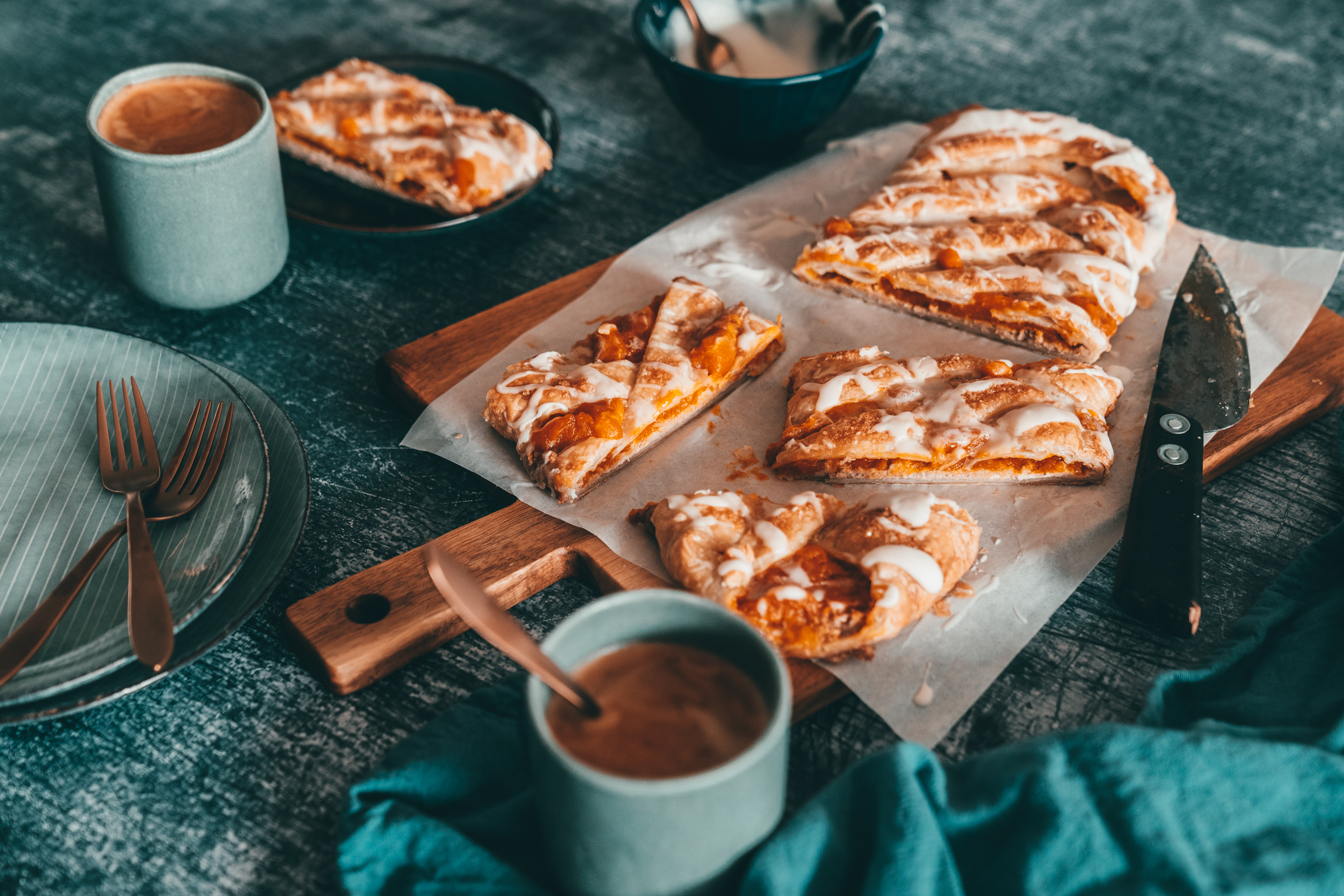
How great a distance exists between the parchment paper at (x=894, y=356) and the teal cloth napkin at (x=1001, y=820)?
215 mm

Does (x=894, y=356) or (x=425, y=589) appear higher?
(x=894, y=356)

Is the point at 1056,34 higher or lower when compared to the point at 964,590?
higher

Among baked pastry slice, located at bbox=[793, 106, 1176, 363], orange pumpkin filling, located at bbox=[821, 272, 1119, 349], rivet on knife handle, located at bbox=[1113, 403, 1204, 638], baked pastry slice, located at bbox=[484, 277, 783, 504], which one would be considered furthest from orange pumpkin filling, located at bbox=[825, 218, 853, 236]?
rivet on knife handle, located at bbox=[1113, 403, 1204, 638]

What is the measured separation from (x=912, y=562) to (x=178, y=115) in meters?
1.95

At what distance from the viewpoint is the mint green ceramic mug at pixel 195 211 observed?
221cm

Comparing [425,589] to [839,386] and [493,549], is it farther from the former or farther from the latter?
[839,386]

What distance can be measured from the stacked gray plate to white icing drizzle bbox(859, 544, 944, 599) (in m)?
1.01

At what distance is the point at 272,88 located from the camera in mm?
2955

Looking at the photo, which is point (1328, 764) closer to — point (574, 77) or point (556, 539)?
point (556, 539)

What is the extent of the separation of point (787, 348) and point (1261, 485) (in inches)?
42.7

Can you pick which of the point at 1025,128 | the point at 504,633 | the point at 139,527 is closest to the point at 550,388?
the point at 139,527

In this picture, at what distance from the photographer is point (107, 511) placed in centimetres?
191

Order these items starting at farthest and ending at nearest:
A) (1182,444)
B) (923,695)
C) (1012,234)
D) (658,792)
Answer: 1. (1012,234)
2. (1182,444)
3. (923,695)
4. (658,792)

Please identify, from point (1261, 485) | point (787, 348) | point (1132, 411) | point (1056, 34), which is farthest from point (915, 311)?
point (1056, 34)
